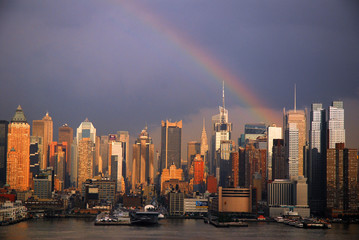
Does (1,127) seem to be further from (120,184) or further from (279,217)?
(279,217)

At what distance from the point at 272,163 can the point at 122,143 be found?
188 ft

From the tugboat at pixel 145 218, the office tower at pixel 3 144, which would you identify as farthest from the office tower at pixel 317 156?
the office tower at pixel 3 144

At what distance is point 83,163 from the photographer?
414 feet

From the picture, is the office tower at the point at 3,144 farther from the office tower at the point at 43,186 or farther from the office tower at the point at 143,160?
the office tower at the point at 143,160

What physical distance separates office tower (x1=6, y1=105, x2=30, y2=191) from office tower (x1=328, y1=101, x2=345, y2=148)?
48079 mm

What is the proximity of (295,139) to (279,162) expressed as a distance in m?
6.88

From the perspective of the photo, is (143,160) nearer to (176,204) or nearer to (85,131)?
(85,131)

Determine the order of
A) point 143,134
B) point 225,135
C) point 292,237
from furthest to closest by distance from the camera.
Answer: point 143,134 < point 225,135 < point 292,237

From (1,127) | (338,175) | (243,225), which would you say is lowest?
(243,225)

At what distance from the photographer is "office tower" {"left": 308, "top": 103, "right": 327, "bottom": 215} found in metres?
83.4

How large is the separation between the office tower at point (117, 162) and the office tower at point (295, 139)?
3653cm

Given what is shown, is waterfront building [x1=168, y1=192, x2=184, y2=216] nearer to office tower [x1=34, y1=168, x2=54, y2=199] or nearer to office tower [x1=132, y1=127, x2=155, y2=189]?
office tower [x1=34, y1=168, x2=54, y2=199]

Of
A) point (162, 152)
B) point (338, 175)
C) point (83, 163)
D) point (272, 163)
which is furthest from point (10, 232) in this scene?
point (162, 152)

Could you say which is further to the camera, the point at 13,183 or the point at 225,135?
the point at 225,135
